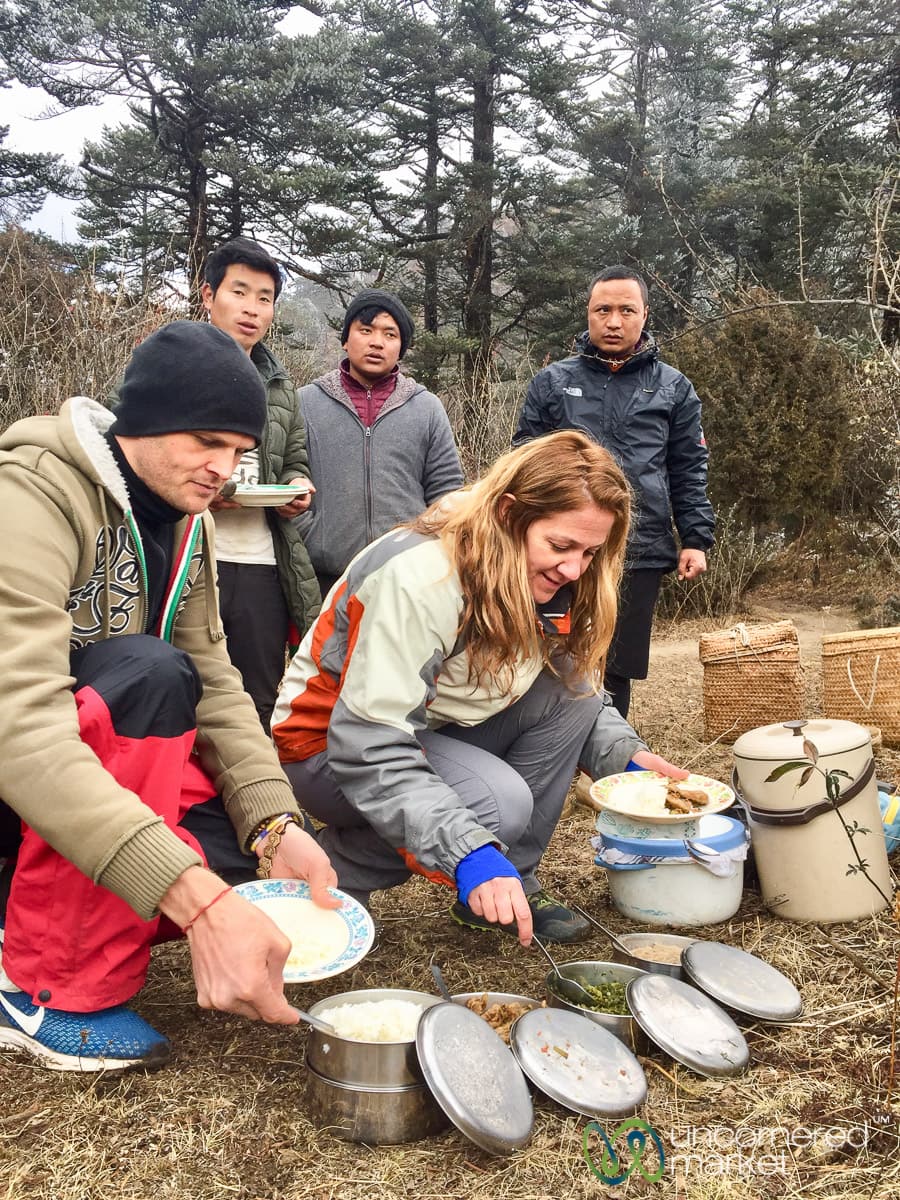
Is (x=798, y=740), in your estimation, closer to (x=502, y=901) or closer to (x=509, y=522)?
(x=509, y=522)

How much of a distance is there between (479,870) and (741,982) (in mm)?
631

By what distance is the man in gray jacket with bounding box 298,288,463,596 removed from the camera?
3.63m

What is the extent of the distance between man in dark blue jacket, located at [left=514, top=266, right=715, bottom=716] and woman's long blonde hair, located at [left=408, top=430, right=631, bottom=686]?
1.57m

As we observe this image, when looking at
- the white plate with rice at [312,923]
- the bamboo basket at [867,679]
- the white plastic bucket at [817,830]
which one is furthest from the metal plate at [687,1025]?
the bamboo basket at [867,679]

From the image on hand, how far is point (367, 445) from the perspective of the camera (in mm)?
3666

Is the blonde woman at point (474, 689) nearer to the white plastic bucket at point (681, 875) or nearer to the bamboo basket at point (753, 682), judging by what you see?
the white plastic bucket at point (681, 875)

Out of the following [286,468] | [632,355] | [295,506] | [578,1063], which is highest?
[632,355]

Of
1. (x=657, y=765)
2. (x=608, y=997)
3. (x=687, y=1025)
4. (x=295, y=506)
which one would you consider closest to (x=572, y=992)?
(x=608, y=997)

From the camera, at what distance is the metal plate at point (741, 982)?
1.93 metres

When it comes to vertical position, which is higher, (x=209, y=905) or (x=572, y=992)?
(x=209, y=905)

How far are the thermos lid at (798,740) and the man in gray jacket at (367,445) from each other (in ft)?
5.16

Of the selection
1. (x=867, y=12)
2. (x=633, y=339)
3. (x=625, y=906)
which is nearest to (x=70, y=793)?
(x=625, y=906)

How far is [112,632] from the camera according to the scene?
1.89 metres

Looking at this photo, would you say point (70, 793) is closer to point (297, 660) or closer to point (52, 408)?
point (297, 660)
